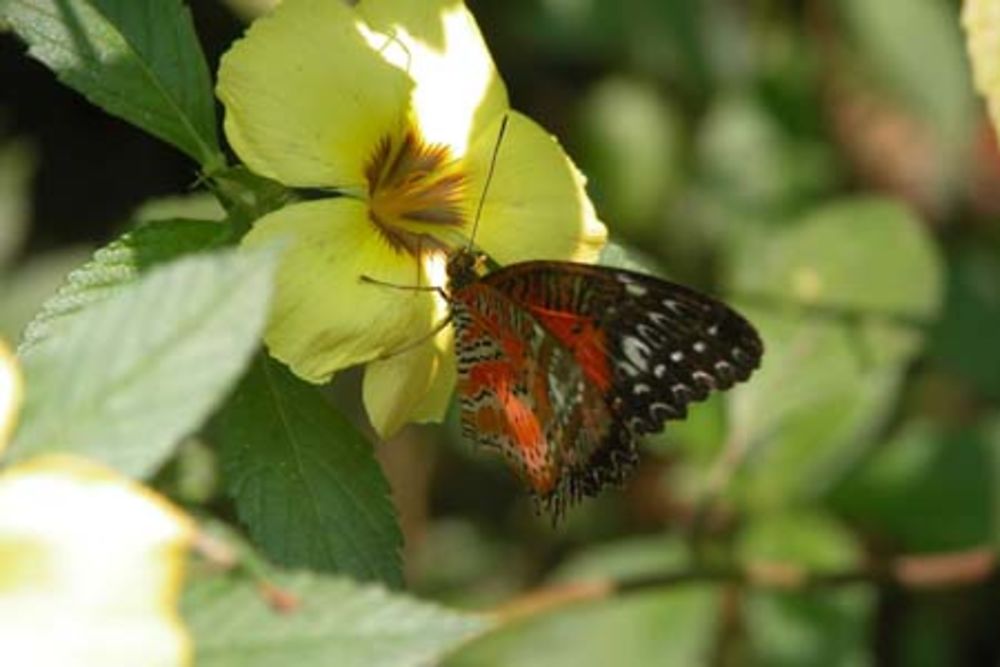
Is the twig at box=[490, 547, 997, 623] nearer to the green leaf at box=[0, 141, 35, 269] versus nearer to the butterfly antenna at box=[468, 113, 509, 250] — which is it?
the butterfly antenna at box=[468, 113, 509, 250]

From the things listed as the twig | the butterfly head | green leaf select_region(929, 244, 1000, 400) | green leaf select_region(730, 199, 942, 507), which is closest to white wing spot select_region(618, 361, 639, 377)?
the butterfly head

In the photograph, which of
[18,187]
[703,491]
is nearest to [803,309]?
[703,491]

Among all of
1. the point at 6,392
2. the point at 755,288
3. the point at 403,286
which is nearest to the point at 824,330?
the point at 755,288

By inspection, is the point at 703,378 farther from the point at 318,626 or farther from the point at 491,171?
the point at 318,626

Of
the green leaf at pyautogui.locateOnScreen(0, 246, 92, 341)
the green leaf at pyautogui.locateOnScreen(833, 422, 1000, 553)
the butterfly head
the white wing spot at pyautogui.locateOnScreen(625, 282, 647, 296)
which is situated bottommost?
the green leaf at pyautogui.locateOnScreen(833, 422, 1000, 553)

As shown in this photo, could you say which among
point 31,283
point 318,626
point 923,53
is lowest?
point 31,283

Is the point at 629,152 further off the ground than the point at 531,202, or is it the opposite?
the point at 531,202
